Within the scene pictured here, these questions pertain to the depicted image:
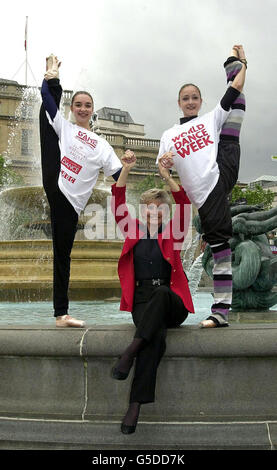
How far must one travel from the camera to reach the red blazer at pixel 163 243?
318 centimetres

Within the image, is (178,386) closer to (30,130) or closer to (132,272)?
(132,272)

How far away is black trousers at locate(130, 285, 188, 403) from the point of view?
2727 mm

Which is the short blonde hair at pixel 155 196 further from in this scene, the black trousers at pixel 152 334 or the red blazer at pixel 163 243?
the black trousers at pixel 152 334

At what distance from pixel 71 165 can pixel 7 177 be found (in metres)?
27.9

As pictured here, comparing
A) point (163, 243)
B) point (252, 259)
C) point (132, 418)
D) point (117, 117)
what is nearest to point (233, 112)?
point (163, 243)

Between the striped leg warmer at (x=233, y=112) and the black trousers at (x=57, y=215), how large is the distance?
1.13m

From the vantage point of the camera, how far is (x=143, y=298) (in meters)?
3.18

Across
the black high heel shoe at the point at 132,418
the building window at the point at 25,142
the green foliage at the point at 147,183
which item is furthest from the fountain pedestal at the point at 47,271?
the building window at the point at 25,142

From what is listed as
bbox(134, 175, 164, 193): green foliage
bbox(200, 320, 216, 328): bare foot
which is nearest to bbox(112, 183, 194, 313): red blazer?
bbox(200, 320, 216, 328): bare foot

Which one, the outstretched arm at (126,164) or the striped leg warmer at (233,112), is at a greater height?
the striped leg warmer at (233,112)

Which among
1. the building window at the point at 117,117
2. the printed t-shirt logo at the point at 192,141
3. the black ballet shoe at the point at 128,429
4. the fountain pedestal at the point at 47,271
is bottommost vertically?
the black ballet shoe at the point at 128,429

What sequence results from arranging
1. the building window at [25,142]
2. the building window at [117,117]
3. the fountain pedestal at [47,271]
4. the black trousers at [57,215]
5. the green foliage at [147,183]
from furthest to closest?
the building window at [117,117] → the building window at [25,142] → the green foliage at [147,183] → the fountain pedestal at [47,271] → the black trousers at [57,215]

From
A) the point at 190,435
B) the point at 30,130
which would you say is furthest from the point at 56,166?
the point at 30,130

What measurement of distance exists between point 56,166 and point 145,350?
1416 mm
